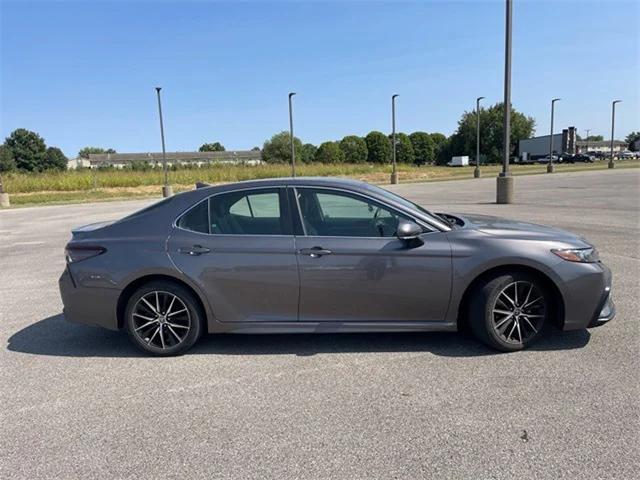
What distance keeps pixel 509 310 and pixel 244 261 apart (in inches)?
89.4

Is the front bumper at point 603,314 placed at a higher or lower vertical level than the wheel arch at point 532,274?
lower

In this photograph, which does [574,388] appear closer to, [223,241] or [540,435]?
[540,435]

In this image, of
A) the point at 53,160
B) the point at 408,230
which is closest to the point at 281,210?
the point at 408,230

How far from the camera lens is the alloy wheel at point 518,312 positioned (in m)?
3.89

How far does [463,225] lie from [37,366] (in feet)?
13.1

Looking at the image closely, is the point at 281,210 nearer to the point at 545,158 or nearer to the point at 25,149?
the point at 545,158

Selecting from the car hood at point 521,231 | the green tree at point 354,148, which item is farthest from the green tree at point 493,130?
the car hood at point 521,231

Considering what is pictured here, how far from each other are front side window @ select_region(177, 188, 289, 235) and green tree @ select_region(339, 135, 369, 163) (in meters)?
118

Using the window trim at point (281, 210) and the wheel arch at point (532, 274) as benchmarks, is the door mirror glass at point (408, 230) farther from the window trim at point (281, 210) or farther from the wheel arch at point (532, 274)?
the window trim at point (281, 210)

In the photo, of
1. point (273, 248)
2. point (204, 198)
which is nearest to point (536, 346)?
point (273, 248)

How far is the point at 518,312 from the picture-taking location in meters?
3.91

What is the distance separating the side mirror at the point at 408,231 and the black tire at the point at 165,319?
186 centimetres

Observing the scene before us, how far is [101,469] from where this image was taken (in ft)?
8.58

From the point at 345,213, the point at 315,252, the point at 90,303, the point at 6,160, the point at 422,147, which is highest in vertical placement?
the point at 422,147
